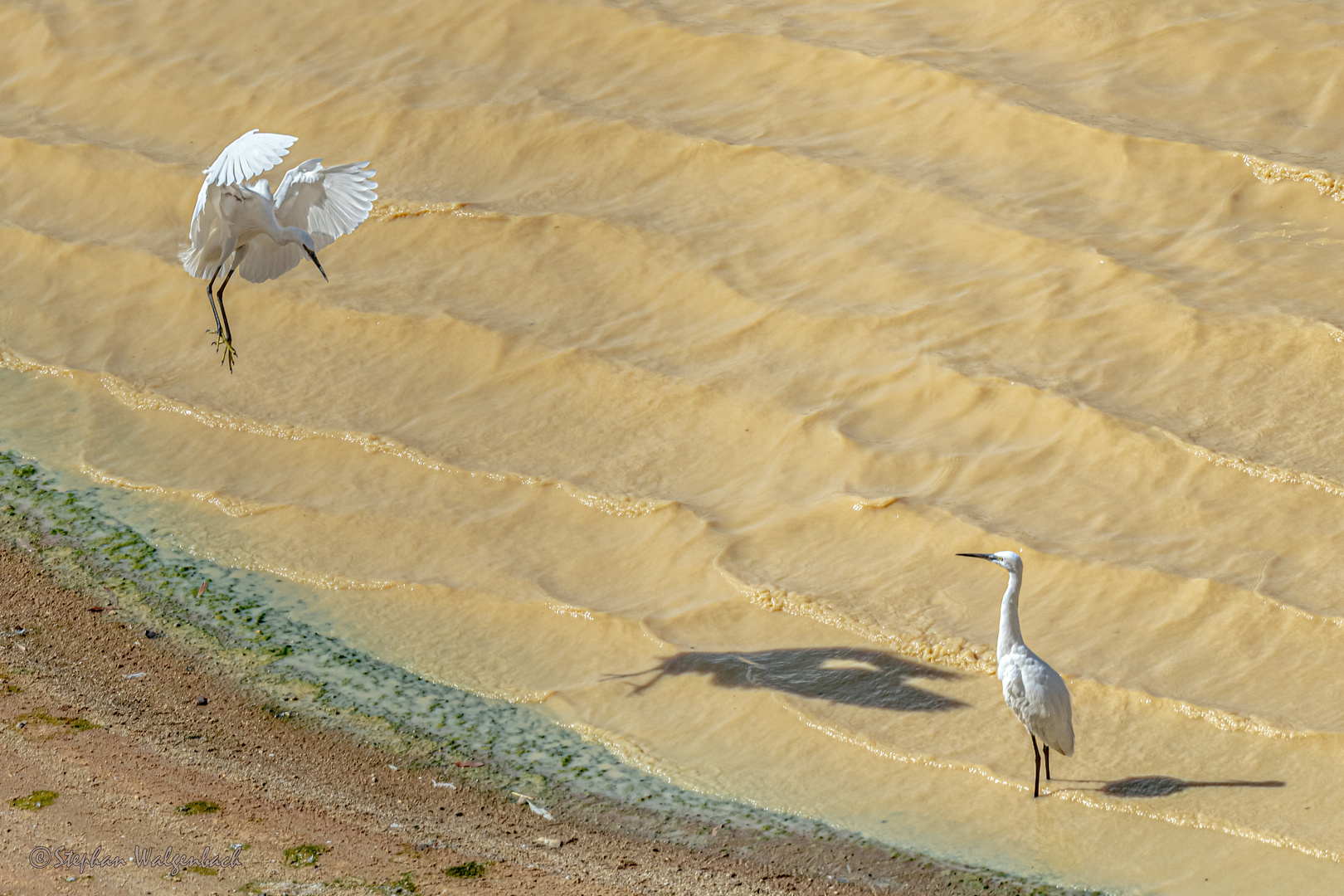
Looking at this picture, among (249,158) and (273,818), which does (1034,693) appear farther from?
(249,158)

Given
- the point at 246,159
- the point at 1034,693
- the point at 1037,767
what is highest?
the point at 246,159

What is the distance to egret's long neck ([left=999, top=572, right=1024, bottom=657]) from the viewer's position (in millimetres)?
6949

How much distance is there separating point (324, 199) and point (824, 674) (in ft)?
12.2

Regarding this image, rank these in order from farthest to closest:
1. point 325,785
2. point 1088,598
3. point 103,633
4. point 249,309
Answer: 1. point 249,309
2. point 103,633
3. point 1088,598
4. point 325,785

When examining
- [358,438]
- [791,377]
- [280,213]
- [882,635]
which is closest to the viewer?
[882,635]

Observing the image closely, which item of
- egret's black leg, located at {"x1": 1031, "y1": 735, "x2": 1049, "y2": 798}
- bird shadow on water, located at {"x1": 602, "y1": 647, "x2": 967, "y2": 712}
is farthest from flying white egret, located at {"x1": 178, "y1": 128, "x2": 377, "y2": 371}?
egret's black leg, located at {"x1": 1031, "y1": 735, "x2": 1049, "y2": 798}

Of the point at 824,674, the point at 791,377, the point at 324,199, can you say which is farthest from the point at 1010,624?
the point at 324,199

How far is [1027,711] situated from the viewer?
6.72 metres

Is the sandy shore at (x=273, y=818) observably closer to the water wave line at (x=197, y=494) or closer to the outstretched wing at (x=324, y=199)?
the water wave line at (x=197, y=494)

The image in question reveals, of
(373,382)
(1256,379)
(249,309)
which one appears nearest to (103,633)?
(373,382)

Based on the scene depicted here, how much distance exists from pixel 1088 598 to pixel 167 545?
5.30 meters

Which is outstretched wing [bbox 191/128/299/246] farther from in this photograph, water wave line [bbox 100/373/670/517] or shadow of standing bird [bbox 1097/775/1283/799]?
shadow of standing bird [bbox 1097/775/1283/799]

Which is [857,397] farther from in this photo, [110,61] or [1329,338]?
[110,61]

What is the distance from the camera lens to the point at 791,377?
9.70 meters
